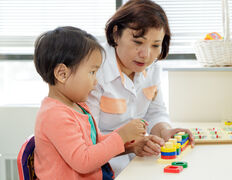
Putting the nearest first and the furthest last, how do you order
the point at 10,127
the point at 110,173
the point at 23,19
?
the point at 110,173 < the point at 10,127 < the point at 23,19

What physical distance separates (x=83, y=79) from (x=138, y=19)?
386mm

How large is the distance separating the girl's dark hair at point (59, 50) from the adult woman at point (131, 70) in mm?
303

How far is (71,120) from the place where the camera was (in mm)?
1054

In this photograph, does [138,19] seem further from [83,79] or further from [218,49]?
[218,49]

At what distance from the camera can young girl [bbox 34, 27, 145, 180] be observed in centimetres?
102

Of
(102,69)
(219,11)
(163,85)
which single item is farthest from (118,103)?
(219,11)

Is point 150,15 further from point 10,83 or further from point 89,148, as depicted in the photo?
point 10,83

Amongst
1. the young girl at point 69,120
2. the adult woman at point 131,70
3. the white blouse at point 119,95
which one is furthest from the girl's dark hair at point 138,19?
the young girl at point 69,120

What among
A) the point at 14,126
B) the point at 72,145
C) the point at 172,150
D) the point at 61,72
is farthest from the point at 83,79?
the point at 14,126

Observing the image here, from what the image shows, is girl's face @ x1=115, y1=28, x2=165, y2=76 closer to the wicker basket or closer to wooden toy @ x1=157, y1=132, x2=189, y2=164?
wooden toy @ x1=157, y1=132, x2=189, y2=164

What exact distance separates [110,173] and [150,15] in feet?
1.89

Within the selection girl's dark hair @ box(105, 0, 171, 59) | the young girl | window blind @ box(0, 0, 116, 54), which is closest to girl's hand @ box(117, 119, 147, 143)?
the young girl

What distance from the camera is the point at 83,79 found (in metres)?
1.11

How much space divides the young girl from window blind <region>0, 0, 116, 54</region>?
126 cm
